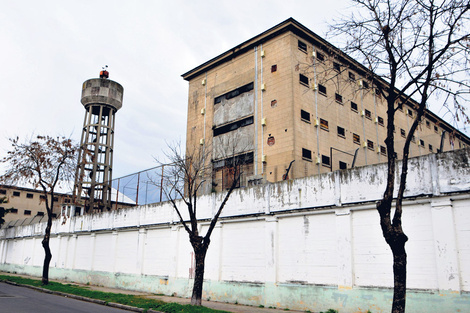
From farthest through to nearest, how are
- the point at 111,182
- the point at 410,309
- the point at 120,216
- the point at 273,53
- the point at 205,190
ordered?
the point at 273,53, the point at 111,182, the point at 120,216, the point at 205,190, the point at 410,309

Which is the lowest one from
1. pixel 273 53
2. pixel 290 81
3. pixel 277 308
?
pixel 277 308

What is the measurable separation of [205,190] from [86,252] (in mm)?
11289

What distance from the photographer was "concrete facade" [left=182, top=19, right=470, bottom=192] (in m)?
26.2

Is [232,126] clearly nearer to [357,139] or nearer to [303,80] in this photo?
[303,80]

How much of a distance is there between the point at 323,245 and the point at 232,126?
1732cm

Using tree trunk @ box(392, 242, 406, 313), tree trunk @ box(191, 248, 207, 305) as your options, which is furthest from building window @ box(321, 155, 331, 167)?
tree trunk @ box(392, 242, 406, 313)

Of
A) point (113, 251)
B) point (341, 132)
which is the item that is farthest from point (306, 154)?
point (113, 251)

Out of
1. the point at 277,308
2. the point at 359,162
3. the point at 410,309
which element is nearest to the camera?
the point at 410,309

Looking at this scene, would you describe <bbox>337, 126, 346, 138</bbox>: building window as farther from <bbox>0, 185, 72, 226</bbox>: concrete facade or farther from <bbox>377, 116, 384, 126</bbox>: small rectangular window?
<bbox>0, 185, 72, 226</bbox>: concrete facade

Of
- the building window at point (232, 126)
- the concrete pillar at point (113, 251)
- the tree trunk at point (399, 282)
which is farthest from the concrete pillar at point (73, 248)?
the tree trunk at point (399, 282)

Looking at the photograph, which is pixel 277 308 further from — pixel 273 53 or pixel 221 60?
pixel 221 60

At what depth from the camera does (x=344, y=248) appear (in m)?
13.1

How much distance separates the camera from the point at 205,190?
67.9 feet

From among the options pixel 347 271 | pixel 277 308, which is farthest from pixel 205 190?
pixel 347 271
